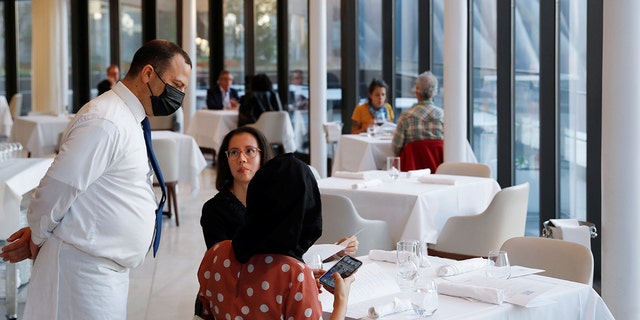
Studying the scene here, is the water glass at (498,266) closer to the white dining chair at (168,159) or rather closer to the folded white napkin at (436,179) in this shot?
the folded white napkin at (436,179)

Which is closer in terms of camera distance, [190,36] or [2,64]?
[190,36]

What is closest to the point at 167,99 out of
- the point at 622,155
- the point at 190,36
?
the point at 622,155

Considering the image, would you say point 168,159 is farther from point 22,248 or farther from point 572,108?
point 22,248

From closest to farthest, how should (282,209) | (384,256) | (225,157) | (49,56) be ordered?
(282,209), (225,157), (384,256), (49,56)

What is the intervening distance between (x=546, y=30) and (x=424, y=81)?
1.17 m

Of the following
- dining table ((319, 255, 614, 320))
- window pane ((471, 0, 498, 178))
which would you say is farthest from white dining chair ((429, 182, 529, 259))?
window pane ((471, 0, 498, 178))

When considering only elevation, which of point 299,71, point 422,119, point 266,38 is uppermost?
point 266,38

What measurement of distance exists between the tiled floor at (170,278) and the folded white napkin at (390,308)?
3.00 m

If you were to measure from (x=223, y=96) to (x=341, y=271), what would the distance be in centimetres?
1166

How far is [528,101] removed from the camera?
8.27 meters

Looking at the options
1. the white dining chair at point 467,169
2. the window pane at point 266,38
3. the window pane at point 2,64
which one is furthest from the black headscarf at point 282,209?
the window pane at point 2,64

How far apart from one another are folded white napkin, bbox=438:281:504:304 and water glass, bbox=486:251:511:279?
24 centimetres

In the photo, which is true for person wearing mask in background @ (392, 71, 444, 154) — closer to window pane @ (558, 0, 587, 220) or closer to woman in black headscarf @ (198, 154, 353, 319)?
window pane @ (558, 0, 587, 220)

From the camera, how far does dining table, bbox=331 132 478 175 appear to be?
936 centimetres
